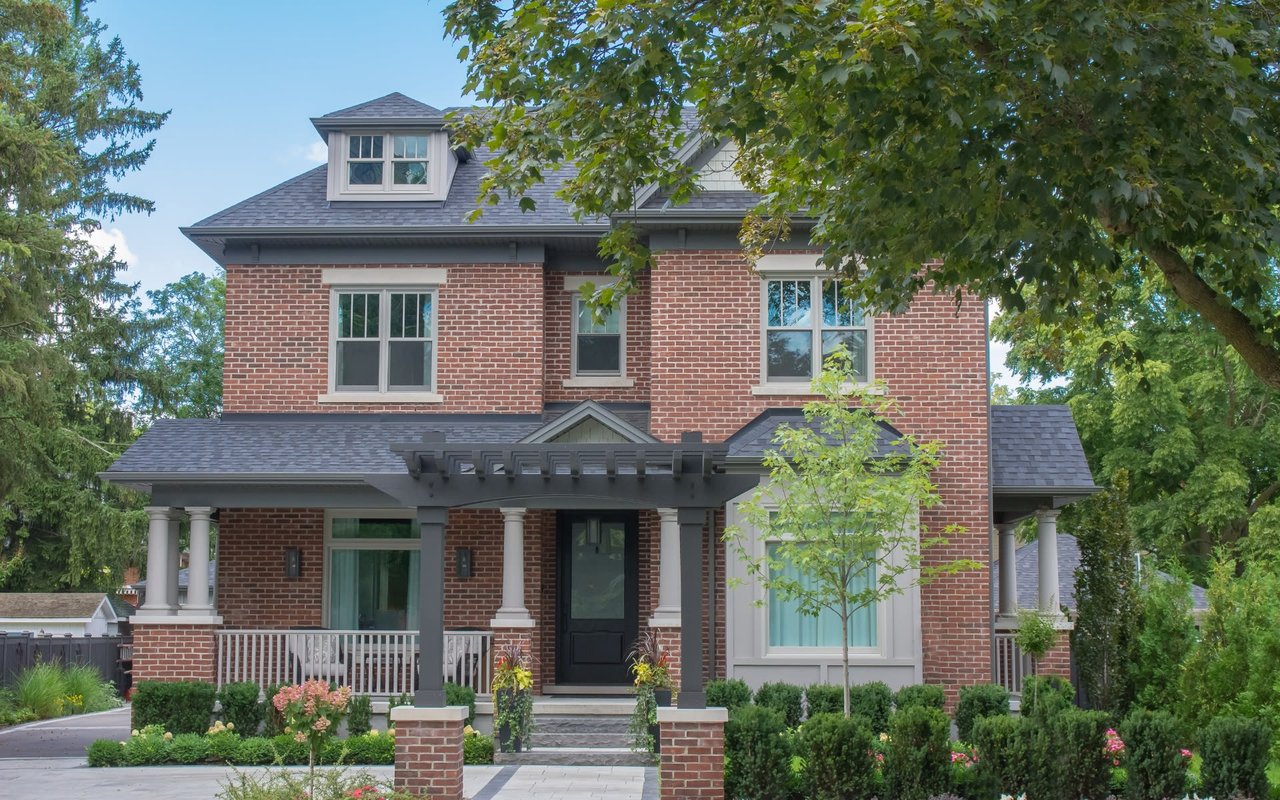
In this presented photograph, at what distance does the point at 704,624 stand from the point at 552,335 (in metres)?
4.66

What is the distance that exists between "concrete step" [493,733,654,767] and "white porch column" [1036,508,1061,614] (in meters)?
5.62

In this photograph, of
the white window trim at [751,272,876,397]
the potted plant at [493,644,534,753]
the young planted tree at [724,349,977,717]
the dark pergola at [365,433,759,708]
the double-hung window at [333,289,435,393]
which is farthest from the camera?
the double-hung window at [333,289,435,393]

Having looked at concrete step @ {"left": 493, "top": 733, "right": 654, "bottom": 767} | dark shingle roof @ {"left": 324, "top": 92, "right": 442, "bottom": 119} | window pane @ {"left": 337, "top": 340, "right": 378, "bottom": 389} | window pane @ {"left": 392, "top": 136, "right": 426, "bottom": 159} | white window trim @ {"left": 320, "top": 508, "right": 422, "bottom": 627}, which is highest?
dark shingle roof @ {"left": 324, "top": 92, "right": 442, "bottom": 119}

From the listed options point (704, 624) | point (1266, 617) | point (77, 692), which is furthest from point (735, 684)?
point (77, 692)

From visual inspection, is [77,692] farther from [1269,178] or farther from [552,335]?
[1269,178]

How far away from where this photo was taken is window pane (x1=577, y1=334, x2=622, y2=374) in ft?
63.2

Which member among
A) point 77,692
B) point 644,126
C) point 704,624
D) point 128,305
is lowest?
point 77,692

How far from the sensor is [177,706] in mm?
16016

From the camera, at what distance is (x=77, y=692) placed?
2553 cm

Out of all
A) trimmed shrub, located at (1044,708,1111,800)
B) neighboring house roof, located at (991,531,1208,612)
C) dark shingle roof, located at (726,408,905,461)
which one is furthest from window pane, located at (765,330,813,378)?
neighboring house roof, located at (991,531,1208,612)

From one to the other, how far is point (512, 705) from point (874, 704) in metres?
4.07

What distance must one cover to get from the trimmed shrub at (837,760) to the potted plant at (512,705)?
4.59 m

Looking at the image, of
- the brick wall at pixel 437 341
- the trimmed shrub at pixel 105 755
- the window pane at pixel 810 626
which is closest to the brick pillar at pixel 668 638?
the window pane at pixel 810 626

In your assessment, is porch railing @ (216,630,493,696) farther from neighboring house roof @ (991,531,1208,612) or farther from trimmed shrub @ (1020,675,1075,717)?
neighboring house roof @ (991,531,1208,612)
